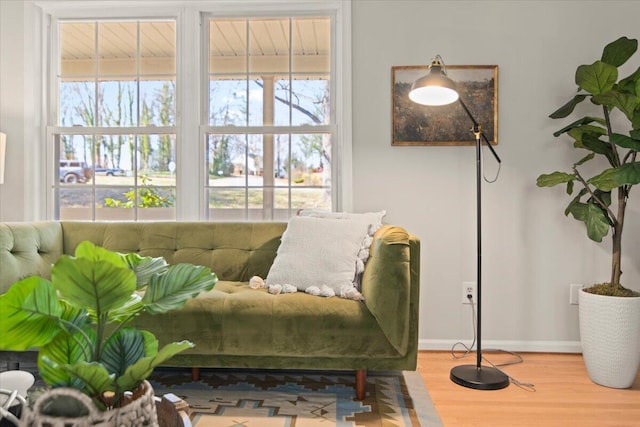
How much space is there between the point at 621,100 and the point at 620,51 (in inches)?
12.1

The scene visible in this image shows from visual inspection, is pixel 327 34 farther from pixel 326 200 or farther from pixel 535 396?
pixel 535 396

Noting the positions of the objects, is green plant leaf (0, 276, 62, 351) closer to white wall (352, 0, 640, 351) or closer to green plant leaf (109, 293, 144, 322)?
green plant leaf (109, 293, 144, 322)

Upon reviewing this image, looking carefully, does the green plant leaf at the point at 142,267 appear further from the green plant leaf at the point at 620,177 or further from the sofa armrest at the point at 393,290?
the green plant leaf at the point at 620,177

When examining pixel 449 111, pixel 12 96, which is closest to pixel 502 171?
pixel 449 111

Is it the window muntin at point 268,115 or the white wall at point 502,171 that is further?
the window muntin at point 268,115

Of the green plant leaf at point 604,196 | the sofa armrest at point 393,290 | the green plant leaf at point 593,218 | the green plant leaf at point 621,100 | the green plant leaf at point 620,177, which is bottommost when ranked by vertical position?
the sofa armrest at point 393,290

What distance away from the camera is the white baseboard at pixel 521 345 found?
278 cm

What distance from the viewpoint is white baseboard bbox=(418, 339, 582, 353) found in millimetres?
2777

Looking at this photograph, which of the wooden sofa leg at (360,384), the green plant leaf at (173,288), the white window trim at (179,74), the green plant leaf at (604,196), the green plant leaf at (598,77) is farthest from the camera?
the white window trim at (179,74)

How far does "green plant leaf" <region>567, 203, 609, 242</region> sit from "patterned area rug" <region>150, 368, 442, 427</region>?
119 centimetres

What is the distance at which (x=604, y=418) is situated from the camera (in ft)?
6.30

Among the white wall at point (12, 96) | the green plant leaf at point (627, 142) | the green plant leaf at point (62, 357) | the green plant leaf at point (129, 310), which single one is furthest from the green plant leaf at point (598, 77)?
the white wall at point (12, 96)

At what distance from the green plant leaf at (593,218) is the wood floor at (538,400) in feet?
2.47

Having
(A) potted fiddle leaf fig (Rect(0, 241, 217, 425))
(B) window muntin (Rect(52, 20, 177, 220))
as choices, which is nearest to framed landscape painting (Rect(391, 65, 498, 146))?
(B) window muntin (Rect(52, 20, 177, 220))
